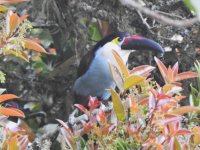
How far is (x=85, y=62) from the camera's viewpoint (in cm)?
250

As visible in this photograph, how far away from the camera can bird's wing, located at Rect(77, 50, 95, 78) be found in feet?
8.16

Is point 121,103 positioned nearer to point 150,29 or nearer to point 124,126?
point 124,126

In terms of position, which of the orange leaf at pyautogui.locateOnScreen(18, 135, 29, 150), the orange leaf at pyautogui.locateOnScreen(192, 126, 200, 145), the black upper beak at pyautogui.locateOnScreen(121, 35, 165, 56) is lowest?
the orange leaf at pyautogui.locateOnScreen(192, 126, 200, 145)

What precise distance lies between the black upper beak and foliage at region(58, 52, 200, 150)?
0.72 meters

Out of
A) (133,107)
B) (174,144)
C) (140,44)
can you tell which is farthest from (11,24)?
(140,44)

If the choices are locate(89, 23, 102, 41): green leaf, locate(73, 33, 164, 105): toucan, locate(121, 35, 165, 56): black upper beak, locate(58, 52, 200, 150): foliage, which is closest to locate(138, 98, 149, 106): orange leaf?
locate(58, 52, 200, 150): foliage

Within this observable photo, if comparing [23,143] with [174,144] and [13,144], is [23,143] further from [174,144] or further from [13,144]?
[174,144]

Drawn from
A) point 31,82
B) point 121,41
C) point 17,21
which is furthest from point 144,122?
point 31,82

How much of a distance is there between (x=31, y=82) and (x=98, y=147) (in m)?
1.52

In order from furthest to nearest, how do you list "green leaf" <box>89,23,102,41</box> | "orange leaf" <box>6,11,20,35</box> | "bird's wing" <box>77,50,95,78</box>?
"green leaf" <box>89,23,102,41</box>
"bird's wing" <box>77,50,95,78</box>
"orange leaf" <box>6,11,20,35</box>

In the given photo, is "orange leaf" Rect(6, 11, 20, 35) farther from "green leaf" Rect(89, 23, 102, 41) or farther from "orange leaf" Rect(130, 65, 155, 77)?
"green leaf" Rect(89, 23, 102, 41)

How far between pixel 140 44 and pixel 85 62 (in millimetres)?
439

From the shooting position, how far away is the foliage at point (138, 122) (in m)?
1.14

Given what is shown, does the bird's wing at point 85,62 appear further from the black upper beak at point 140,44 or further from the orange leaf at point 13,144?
the orange leaf at point 13,144
